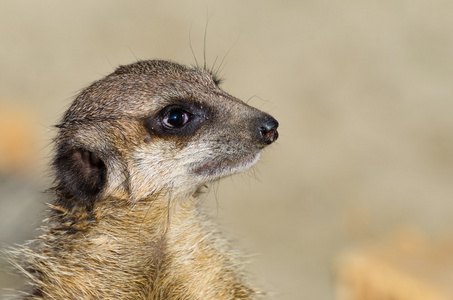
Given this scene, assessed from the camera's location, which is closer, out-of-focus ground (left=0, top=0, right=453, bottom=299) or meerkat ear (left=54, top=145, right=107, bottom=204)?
meerkat ear (left=54, top=145, right=107, bottom=204)

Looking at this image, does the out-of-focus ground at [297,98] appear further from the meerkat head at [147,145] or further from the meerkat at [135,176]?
the meerkat head at [147,145]

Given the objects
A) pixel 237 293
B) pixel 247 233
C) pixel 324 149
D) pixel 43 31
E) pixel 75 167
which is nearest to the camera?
pixel 75 167

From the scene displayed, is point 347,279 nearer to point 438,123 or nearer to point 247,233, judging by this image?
point 247,233

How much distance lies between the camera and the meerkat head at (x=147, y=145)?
114 inches

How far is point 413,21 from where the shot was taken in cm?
839

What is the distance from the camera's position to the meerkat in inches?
114

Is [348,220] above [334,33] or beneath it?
beneath

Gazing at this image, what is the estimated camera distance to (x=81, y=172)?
2.89 m

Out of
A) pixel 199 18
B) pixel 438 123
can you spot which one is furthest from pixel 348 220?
pixel 199 18

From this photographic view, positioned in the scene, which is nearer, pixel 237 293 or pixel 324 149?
pixel 237 293

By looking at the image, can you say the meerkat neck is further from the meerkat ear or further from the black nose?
the black nose

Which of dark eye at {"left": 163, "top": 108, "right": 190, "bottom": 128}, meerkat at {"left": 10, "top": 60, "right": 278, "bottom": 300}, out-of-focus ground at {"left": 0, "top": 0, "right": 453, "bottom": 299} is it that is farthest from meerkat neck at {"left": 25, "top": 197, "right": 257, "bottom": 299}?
out-of-focus ground at {"left": 0, "top": 0, "right": 453, "bottom": 299}

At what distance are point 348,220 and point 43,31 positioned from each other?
14.4 feet

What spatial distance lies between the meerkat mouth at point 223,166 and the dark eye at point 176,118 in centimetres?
19
